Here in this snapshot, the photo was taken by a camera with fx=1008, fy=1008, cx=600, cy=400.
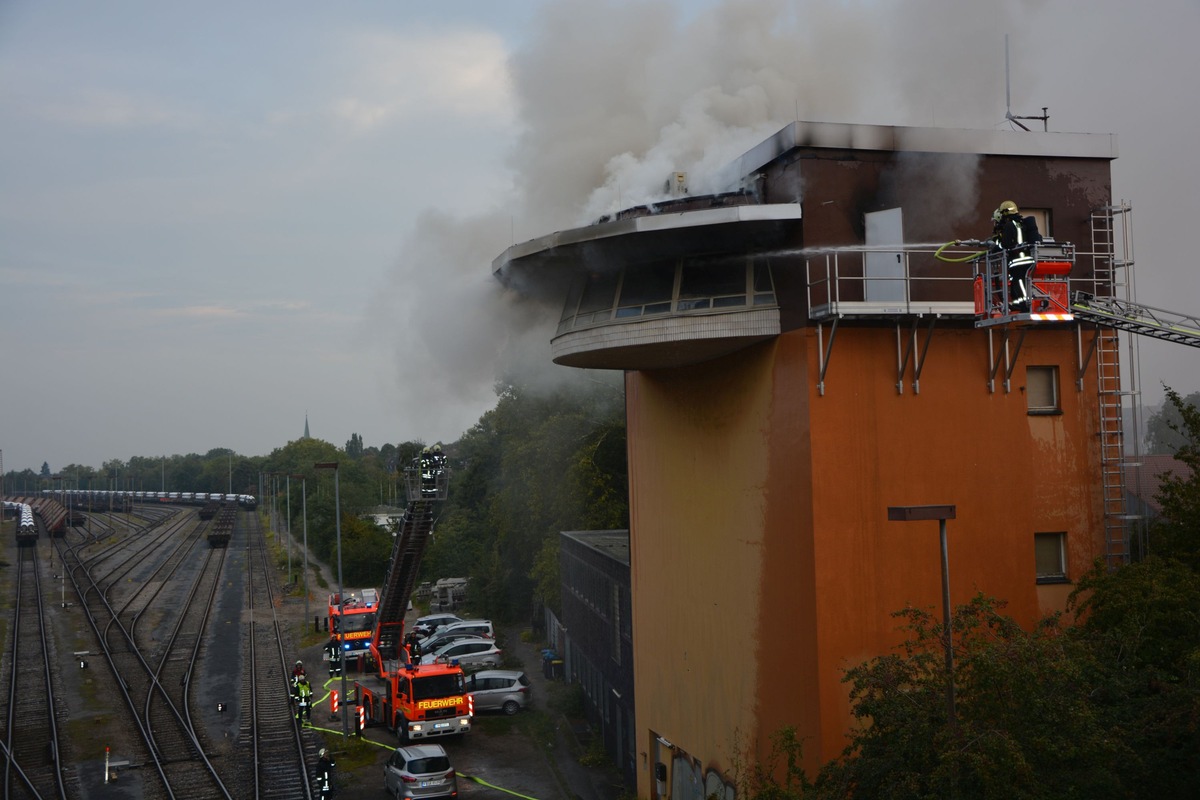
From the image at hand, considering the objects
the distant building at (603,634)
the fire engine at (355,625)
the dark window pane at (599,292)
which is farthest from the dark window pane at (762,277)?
the fire engine at (355,625)

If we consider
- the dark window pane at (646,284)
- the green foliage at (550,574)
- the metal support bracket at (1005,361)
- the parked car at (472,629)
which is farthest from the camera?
the parked car at (472,629)

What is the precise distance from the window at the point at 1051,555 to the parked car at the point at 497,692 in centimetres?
1761

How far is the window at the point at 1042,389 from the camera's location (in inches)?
540

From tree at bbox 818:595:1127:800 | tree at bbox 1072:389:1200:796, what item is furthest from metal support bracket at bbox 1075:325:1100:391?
tree at bbox 818:595:1127:800

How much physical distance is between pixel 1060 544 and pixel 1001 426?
1.87 meters

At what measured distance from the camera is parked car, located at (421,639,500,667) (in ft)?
110

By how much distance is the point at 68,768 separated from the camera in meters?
22.6

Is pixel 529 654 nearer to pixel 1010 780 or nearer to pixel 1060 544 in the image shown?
pixel 1060 544

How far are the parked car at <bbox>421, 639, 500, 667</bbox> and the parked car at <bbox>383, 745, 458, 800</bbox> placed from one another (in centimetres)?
1311

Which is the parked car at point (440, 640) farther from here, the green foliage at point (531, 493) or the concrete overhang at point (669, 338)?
the concrete overhang at point (669, 338)

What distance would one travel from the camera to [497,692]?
91.4 feet

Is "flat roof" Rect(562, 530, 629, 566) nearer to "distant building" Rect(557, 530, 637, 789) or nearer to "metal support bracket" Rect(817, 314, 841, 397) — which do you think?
"distant building" Rect(557, 530, 637, 789)

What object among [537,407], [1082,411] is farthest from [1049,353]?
[537,407]

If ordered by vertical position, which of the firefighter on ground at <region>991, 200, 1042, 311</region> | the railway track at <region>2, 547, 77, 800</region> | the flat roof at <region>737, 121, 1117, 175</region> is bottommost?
the railway track at <region>2, 547, 77, 800</region>
